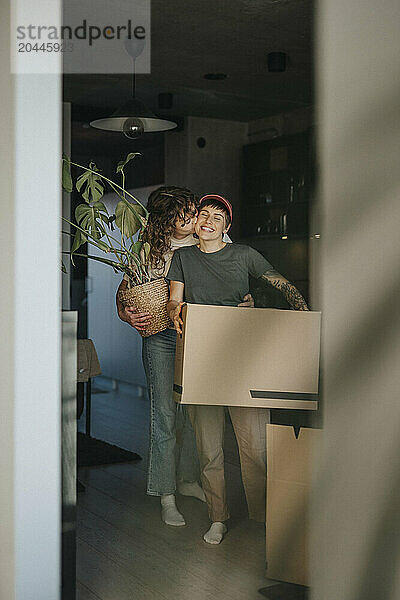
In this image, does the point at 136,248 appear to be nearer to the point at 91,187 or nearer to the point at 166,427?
the point at 91,187

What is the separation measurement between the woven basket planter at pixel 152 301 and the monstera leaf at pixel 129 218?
0.63ft

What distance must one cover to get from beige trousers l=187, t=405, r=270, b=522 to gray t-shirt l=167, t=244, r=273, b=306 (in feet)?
0.97

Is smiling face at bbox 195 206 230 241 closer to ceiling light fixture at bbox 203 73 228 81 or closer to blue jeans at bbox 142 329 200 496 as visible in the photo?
blue jeans at bbox 142 329 200 496

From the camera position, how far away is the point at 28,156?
55.6 inches

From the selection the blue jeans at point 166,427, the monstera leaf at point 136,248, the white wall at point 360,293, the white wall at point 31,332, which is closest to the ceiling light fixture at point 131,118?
the monstera leaf at point 136,248

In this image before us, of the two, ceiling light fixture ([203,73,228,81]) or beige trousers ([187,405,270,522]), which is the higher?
ceiling light fixture ([203,73,228,81])

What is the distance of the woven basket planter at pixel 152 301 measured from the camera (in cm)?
209

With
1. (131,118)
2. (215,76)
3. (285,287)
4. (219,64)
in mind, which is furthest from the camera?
(215,76)

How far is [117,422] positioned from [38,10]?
2.91 metres

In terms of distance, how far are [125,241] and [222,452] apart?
27.9 inches

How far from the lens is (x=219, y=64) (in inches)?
145

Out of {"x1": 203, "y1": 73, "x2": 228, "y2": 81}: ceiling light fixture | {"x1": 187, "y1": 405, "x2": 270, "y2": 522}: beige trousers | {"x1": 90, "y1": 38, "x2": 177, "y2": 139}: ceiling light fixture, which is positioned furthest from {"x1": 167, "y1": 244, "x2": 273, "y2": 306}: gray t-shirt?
{"x1": 203, "y1": 73, "x2": 228, "y2": 81}: ceiling light fixture

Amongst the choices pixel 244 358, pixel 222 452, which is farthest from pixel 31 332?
pixel 222 452

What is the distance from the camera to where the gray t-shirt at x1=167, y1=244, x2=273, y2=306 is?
1.92 meters
